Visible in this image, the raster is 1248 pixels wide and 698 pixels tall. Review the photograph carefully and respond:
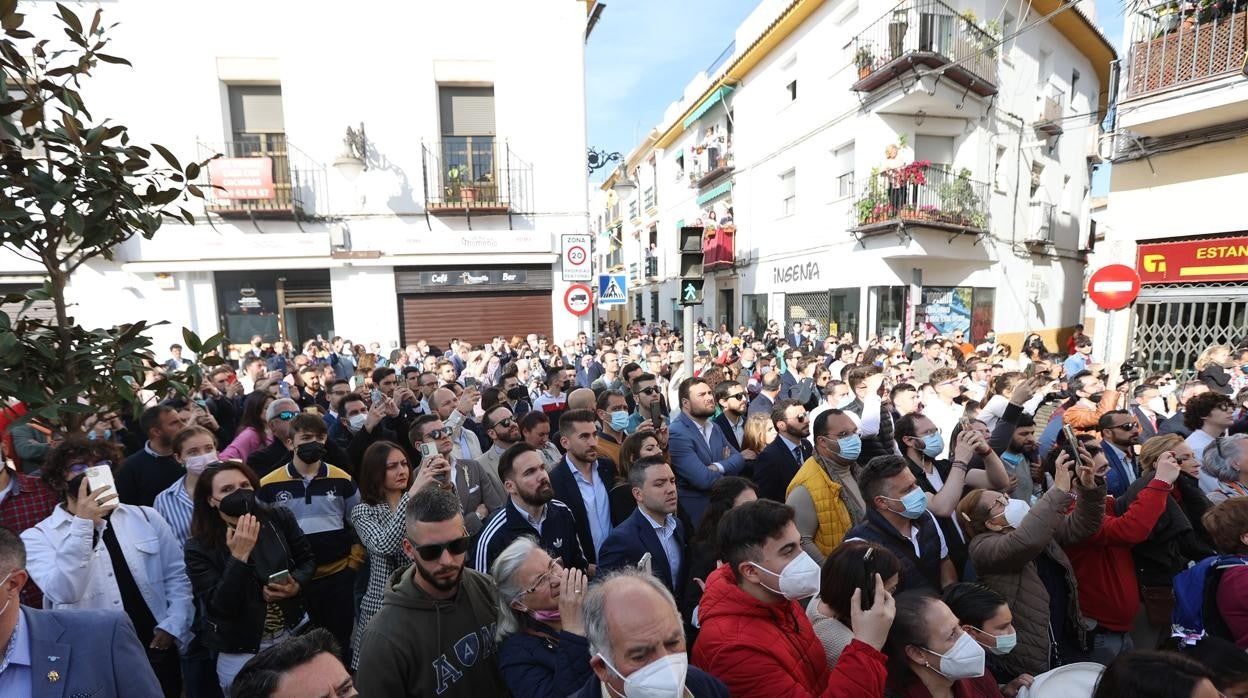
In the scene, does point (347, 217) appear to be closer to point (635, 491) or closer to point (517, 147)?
point (517, 147)

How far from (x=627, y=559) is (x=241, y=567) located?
180 cm

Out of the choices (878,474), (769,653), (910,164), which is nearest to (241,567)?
(769,653)

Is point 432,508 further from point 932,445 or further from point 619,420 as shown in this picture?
point 932,445

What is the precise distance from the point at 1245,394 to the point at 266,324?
17.8 metres

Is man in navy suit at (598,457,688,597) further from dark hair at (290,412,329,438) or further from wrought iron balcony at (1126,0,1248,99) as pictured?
wrought iron balcony at (1126,0,1248,99)

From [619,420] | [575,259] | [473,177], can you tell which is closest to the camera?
[619,420]

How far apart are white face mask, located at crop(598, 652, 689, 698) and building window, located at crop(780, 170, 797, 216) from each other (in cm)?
1833

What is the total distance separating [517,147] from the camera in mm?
14641

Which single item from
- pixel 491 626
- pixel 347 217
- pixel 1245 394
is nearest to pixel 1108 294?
pixel 1245 394

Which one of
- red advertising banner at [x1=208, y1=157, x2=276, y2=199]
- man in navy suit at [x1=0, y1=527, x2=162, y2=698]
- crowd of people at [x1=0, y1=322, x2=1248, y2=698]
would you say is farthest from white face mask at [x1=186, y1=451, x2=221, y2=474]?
red advertising banner at [x1=208, y1=157, x2=276, y2=199]

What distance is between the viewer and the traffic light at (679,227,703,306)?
6445 mm

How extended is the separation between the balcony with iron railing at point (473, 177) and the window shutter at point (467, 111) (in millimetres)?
202

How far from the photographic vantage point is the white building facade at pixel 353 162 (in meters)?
13.4

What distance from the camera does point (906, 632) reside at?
2203 mm
